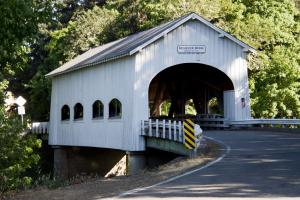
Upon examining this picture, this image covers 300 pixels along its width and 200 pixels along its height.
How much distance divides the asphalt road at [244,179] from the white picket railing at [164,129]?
8.32 feet

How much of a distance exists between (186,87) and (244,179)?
2183cm

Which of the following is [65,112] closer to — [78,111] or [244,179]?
[78,111]

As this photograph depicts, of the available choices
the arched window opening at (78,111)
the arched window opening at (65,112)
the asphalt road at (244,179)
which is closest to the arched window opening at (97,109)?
the arched window opening at (78,111)

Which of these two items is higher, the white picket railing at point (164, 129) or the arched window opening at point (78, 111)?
the arched window opening at point (78, 111)

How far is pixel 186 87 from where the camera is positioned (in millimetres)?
32750

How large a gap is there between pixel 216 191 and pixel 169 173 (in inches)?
122

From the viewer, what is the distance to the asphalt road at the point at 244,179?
962cm

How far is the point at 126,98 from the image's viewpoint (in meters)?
23.2

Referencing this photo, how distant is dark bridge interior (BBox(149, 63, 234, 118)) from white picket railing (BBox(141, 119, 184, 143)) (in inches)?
245

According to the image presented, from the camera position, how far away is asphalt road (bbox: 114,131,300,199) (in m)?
9.62

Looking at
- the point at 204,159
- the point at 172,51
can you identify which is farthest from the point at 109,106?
the point at 204,159

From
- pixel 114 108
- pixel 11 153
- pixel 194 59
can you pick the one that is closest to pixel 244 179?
pixel 11 153

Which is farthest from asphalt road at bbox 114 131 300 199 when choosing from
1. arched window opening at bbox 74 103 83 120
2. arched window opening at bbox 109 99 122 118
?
arched window opening at bbox 74 103 83 120

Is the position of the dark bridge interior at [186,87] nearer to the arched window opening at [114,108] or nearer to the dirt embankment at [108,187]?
the arched window opening at [114,108]
